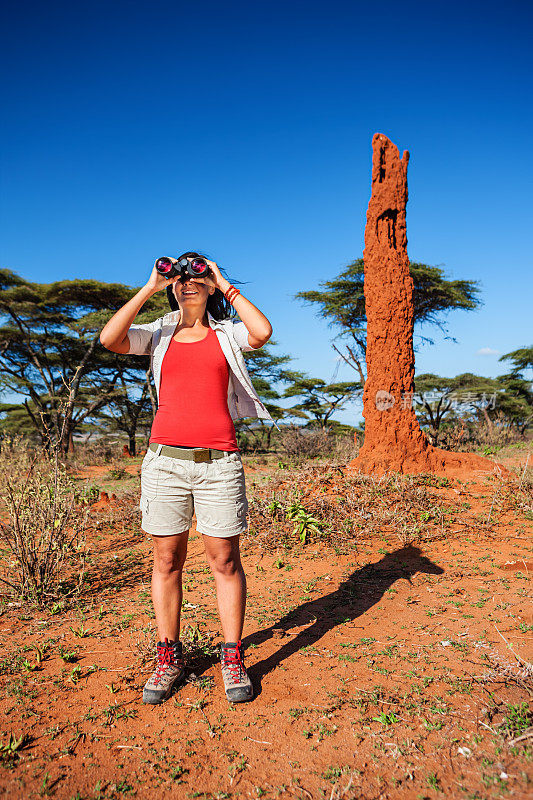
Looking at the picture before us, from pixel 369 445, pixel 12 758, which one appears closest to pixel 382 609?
pixel 12 758

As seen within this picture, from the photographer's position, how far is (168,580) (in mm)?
2246

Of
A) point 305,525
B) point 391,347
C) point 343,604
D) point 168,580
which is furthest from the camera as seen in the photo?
→ point 391,347

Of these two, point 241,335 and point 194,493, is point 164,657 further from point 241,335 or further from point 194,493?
point 241,335

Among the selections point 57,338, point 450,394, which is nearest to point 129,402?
point 57,338

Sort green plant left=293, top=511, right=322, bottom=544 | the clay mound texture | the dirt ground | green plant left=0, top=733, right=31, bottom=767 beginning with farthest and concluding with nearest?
the clay mound texture, green plant left=293, top=511, right=322, bottom=544, green plant left=0, top=733, right=31, bottom=767, the dirt ground

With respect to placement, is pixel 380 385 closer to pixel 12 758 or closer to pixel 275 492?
pixel 275 492

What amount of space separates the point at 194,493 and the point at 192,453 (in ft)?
0.62

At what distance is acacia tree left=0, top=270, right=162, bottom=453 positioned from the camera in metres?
13.8

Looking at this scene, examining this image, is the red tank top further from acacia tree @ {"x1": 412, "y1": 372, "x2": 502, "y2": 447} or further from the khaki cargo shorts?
acacia tree @ {"x1": 412, "y1": 372, "x2": 502, "y2": 447}

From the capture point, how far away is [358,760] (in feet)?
5.72

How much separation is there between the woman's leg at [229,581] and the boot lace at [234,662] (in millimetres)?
40

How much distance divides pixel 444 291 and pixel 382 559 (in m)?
10.5

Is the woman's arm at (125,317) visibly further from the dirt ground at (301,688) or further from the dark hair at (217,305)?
the dirt ground at (301,688)

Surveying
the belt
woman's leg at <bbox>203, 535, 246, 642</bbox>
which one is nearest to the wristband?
the belt
